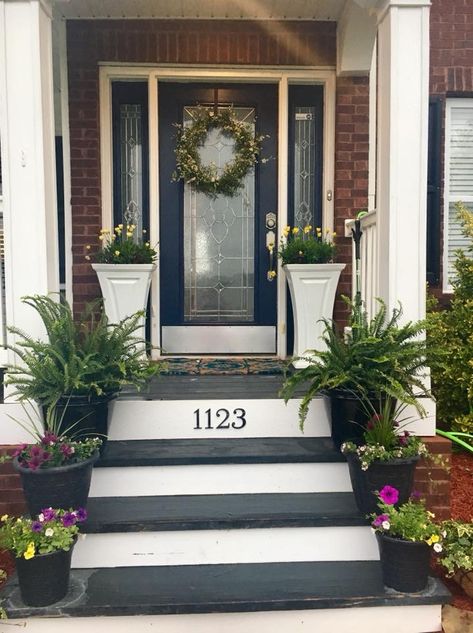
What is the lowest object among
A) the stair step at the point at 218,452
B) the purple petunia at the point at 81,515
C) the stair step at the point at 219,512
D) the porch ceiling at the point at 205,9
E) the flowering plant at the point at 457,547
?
the flowering plant at the point at 457,547

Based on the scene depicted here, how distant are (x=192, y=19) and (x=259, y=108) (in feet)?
2.61

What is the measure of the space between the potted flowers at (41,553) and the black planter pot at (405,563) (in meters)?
1.24

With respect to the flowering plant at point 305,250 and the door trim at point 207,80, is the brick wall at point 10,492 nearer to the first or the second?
the door trim at point 207,80

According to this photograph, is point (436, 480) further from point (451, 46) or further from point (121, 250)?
point (451, 46)

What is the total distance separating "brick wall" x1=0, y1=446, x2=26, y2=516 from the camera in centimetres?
286

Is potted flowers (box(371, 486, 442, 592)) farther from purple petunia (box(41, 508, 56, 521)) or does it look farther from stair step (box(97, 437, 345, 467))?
purple petunia (box(41, 508, 56, 521))

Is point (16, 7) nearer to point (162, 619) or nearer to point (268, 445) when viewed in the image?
point (268, 445)

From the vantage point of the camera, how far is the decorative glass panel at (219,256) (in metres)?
4.64

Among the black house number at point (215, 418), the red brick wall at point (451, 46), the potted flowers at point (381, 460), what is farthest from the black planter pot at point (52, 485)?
the red brick wall at point (451, 46)

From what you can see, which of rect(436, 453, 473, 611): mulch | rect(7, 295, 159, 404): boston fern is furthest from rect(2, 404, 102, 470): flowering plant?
rect(436, 453, 473, 611): mulch

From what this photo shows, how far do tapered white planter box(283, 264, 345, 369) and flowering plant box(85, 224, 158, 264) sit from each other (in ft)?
3.34

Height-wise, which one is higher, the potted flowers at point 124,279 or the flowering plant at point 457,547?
the potted flowers at point 124,279

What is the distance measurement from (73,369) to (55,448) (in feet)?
1.18

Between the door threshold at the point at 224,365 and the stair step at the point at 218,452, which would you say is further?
the door threshold at the point at 224,365
